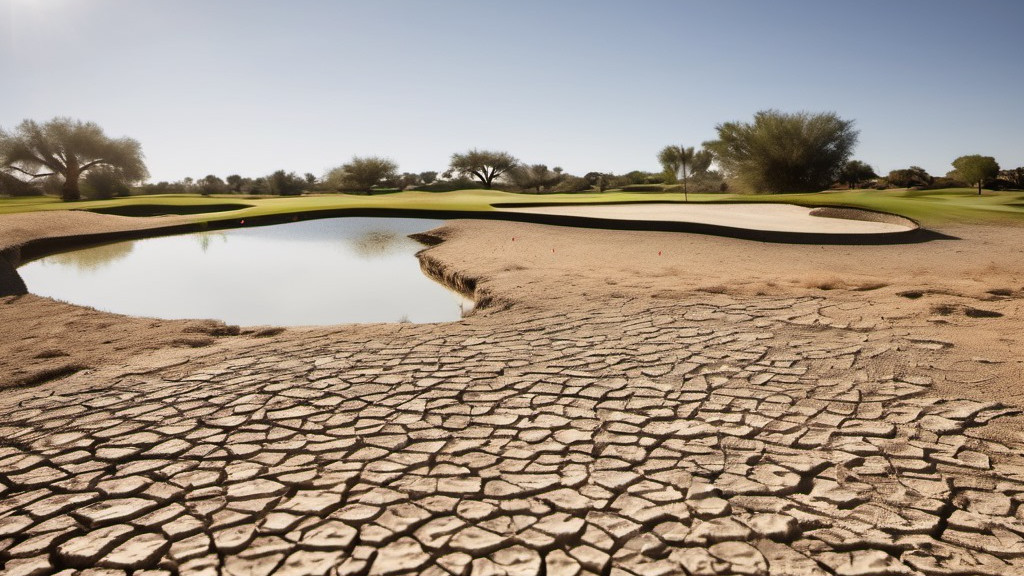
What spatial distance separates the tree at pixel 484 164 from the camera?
52.1 m

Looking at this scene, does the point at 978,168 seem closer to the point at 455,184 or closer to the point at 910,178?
the point at 910,178

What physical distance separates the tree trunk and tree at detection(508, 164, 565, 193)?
105 feet

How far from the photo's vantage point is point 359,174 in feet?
157

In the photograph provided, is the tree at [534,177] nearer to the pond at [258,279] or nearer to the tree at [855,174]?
the tree at [855,174]

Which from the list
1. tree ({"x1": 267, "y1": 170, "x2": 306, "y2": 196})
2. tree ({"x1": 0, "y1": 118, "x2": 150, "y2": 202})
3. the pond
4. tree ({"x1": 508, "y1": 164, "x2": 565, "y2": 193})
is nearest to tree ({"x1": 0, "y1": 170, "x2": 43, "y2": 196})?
tree ({"x1": 0, "y1": 118, "x2": 150, "y2": 202})

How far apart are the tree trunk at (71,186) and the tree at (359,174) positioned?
17.0 meters

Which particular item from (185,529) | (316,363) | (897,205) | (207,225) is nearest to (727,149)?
(897,205)

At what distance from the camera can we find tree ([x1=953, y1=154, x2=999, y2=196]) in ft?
84.0

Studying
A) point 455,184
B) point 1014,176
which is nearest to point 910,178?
point 1014,176

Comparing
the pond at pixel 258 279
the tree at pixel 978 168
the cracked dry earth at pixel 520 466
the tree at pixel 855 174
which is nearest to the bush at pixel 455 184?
the tree at pixel 855 174

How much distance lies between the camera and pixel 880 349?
4.77m

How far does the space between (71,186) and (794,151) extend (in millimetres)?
42744

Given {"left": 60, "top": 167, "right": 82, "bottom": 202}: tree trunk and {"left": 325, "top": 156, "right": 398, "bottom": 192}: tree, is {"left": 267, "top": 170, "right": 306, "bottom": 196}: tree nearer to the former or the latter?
{"left": 325, "top": 156, "right": 398, "bottom": 192}: tree

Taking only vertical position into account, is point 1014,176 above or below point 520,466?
above
